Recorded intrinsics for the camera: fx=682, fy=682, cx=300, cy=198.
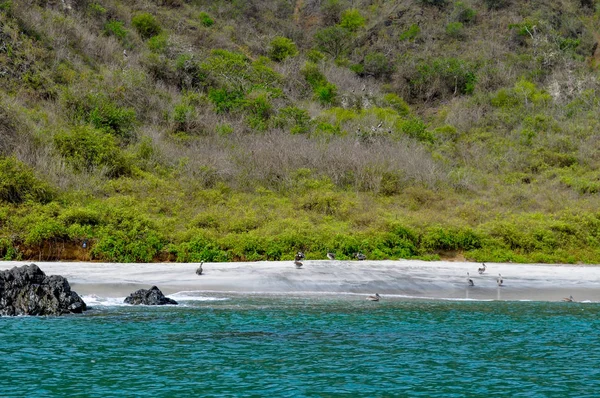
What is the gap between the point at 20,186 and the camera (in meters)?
26.8

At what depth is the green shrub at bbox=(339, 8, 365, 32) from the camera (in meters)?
69.2

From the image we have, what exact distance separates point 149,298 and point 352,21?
55.3m

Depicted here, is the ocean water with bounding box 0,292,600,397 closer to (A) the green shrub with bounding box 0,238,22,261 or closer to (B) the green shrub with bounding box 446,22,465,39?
(A) the green shrub with bounding box 0,238,22,261

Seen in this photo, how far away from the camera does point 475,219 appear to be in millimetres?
29375

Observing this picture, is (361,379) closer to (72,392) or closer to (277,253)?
(72,392)

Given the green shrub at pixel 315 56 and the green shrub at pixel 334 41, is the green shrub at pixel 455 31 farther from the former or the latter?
the green shrub at pixel 315 56

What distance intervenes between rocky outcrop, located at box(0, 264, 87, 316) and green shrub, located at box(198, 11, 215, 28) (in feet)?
157

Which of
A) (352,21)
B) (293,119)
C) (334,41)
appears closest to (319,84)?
(293,119)

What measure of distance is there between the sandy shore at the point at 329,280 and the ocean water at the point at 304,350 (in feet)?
4.35

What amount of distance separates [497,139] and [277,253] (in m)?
25.8

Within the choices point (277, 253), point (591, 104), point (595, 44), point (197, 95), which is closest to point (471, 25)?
point (595, 44)

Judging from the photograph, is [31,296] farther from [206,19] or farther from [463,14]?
[463,14]

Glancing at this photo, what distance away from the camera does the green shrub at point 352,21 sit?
2724 inches

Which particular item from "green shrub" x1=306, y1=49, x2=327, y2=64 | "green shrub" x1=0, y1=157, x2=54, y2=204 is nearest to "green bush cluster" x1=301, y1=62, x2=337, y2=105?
"green shrub" x1=306, y1=49, x2=327, y2=64
